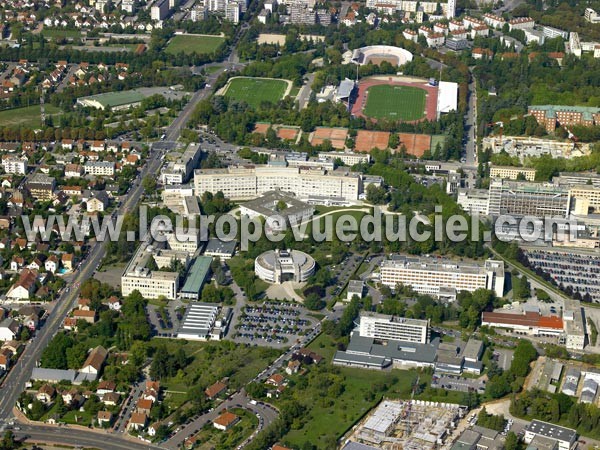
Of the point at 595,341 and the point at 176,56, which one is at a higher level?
the point at 176,56

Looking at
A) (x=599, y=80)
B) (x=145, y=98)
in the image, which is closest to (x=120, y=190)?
(x=145, y=98)

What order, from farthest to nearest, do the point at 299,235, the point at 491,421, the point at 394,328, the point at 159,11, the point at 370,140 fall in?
the point at 159,11 → the point at 370,140 → the point at 299,235 → the point at 394,328 → the point at 491,421

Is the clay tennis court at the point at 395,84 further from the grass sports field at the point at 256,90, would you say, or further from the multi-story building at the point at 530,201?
the multi-story building at the point at 530,201

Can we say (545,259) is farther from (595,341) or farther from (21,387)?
(21,387)

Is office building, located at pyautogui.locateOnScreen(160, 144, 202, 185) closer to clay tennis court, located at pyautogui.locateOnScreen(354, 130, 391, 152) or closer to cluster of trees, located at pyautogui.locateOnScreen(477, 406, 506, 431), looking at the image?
clay tennis court, located at pyautogui.locateOnScreen(354, 130, 391, 152)

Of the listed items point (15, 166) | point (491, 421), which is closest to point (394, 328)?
point (491, 421)

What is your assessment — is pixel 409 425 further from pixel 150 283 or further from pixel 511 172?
pixel 511 172
